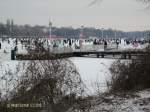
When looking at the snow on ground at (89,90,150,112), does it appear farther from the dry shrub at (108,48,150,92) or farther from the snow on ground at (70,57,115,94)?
the snow on ground at (70,57,115,94)

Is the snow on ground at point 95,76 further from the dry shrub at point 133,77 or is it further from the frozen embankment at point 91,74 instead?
the dry shrub at point 133,77

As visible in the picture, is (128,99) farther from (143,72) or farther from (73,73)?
(143,72)

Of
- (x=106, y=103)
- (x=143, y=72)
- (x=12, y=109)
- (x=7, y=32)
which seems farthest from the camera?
(x=7, y=32)

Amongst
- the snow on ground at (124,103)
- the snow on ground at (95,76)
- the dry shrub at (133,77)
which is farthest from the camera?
the snow on ground at (95,76)

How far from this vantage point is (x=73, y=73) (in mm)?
11148

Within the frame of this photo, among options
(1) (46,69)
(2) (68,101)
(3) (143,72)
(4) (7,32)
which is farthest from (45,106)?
(4) (7,32)

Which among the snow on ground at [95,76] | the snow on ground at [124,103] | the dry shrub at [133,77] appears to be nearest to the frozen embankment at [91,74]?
the snow on ground at [95,76]

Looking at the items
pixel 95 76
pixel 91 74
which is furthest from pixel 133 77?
pixel 91 74

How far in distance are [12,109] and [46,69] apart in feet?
7.22

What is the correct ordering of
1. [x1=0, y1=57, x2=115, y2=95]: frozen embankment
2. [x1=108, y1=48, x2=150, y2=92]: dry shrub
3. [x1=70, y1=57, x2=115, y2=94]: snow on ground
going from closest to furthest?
[x1=108, y1=48, x2=150, y2=92]: dry shrub
[x1=0, y1=57, x2=115, y2=95]: frozen embankment
[x1=70, y1=57, x2=115, y2=94]: snow on ground

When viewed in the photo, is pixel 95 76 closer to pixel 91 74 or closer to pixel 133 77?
pixel 91 74

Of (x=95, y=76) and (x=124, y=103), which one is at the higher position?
(x=124, y=103)

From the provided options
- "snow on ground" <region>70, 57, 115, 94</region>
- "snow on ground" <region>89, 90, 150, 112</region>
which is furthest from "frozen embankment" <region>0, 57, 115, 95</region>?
"snow on ground" <region>89, 90, 150, 112</region>

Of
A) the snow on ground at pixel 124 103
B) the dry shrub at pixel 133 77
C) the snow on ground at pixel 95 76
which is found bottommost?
the snow on ground at pixel 95 76
